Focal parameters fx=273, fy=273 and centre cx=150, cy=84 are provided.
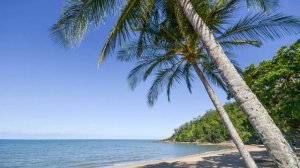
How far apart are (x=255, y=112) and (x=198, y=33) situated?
194cm

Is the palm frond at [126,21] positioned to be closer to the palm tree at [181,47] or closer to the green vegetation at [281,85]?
the palm tree at [181,47]

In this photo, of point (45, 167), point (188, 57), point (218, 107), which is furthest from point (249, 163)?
point (45, 167)

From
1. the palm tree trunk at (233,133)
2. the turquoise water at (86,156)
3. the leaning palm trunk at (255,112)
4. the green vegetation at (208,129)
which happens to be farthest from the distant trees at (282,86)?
the green vegetation at (208,129)

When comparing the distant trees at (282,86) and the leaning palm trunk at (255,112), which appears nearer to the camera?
the leaning palm trunk at (255,112)

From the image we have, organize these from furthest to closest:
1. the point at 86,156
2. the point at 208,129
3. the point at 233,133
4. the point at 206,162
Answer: the point at 208,129 → the point at 86,156 → the point at 206,162 → the point at 233,133

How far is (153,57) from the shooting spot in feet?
36.8

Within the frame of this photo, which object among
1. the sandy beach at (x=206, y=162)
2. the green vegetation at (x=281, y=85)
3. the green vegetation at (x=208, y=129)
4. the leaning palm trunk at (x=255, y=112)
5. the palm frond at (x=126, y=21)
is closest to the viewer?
the leaning palm trunk at (x=255, y=112)

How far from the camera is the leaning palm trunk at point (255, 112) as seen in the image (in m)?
3.88

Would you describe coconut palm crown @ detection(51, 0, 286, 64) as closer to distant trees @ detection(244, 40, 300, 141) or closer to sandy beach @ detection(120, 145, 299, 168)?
distant trees @ detection(244, 40, 300, 141)

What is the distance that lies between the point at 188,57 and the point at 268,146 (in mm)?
6262

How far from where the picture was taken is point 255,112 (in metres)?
4.25

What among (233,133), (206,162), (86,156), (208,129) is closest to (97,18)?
(233,133)

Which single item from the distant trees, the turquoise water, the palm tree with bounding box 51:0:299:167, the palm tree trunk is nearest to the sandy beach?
the distant trees

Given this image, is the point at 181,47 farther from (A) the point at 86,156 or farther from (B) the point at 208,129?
(B) the point at 208,129
